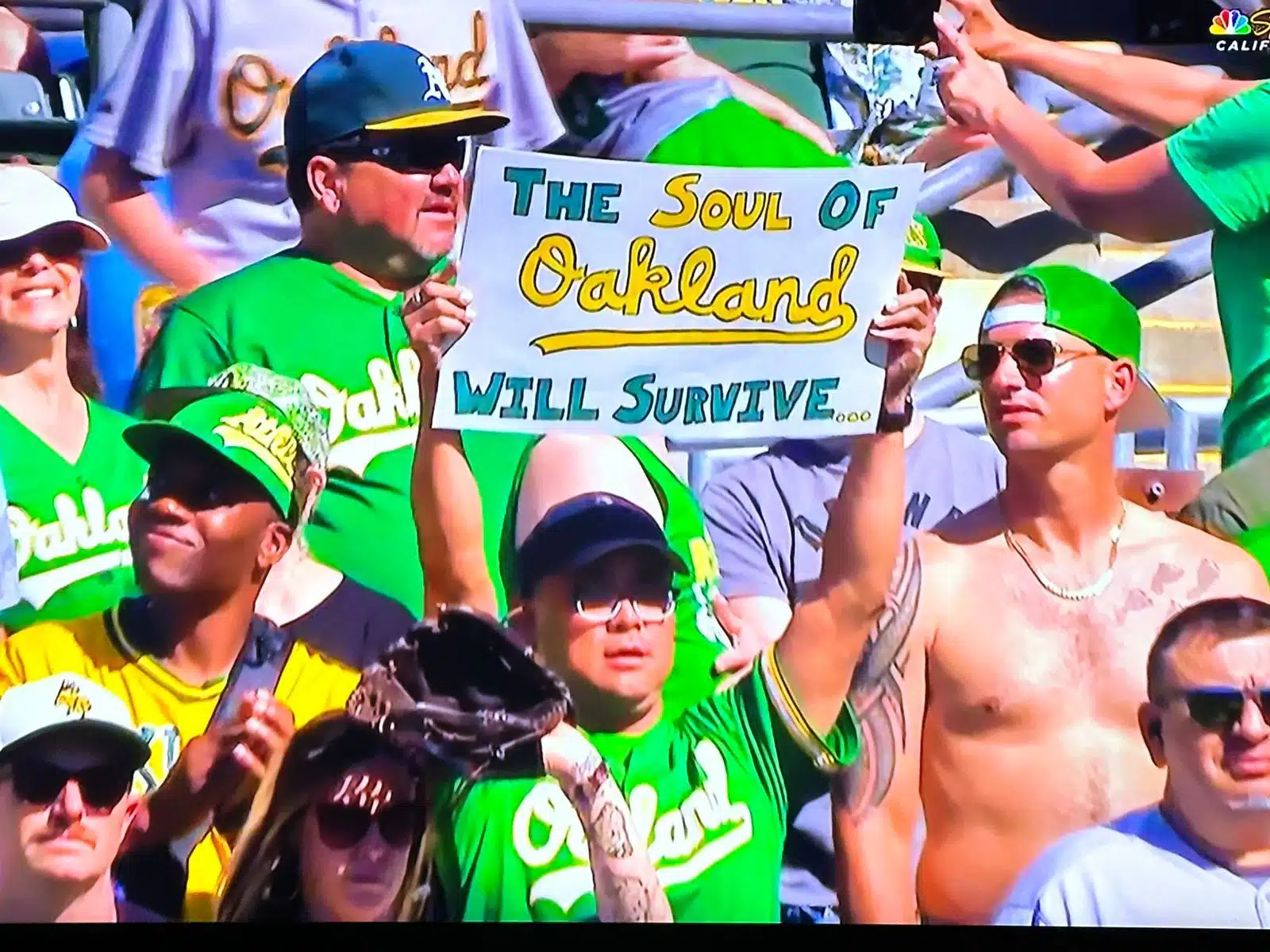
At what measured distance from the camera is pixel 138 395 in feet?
11.1

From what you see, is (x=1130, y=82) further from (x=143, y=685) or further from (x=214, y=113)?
(x=143, y=685)

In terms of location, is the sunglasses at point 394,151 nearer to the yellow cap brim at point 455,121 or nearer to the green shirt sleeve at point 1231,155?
the yellow cap brim at point 455,121

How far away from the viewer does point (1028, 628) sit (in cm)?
354

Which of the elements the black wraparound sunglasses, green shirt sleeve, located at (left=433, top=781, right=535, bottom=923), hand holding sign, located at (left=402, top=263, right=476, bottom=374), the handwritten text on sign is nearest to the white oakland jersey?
hand holding sign, located at (left=402, top=263, right=476, bottom=374)

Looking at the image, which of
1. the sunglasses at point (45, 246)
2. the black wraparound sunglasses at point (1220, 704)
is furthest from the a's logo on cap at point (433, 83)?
the black wraparound sunglasses at point (1220, 704)

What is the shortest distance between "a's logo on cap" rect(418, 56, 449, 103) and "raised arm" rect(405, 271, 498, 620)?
367 mm

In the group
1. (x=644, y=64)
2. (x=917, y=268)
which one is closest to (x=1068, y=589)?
(x=917, y=268)

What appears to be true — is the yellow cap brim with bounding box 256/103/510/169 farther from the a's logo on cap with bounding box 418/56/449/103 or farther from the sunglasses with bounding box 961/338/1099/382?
the sunglasses with bounding box 961/338/1099/382

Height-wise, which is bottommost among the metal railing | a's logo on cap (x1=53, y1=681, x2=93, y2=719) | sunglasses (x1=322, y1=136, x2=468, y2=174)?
a's logo on cap (x1=53, y1=681, x2=93, y2=719)

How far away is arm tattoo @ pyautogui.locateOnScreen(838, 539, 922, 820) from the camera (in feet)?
11.4

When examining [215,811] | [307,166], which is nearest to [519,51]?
[307,166]

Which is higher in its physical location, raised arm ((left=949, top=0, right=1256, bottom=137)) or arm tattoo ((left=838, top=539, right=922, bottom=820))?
raised arm ((left=949, top=0, right=1256, bottom=137))

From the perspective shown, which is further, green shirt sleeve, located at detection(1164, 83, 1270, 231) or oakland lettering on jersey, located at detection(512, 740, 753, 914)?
green shirt sleeve, located at detection(1164, 83, 1270, 231)

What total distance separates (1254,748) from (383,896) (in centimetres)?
174
